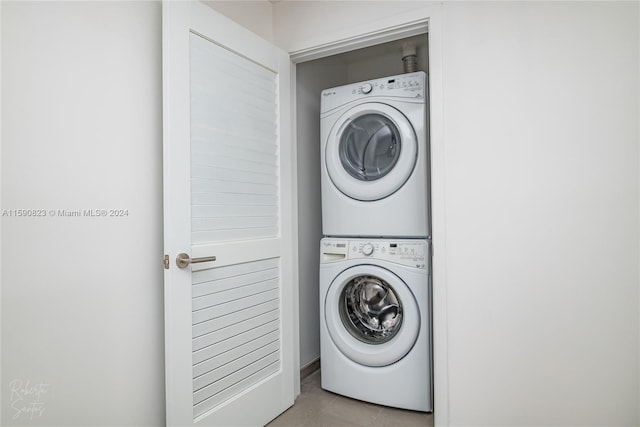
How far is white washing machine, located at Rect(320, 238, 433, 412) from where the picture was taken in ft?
6.45

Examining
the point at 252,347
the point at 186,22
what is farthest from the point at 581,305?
the point at 186,22

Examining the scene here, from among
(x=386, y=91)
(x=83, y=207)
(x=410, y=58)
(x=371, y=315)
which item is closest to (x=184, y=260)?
(x=83, y=207)

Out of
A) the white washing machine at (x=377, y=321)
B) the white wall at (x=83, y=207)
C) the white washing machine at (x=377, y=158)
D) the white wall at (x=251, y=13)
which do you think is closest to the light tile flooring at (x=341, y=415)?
the white washing machine at (x=377, y=321)

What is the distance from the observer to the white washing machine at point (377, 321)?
1.96 m

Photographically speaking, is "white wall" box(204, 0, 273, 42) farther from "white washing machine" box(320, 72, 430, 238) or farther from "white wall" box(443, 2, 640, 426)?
"white wall" box(443, 2, 640, 426)

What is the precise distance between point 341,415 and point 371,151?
58.6 inches

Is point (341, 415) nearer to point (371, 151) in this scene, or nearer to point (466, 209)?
point (466, 209)

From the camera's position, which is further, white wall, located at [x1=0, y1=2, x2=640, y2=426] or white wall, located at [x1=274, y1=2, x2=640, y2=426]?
white wall, located at [x1=274, y1=2, x2=640, y2=426]

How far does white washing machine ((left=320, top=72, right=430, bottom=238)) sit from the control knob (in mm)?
78

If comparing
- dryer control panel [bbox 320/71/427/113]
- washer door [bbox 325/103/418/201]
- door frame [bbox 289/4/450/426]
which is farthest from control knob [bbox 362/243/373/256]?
dryer control panel [bbox 320/71/427/113]

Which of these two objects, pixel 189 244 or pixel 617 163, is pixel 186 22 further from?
pixel 617 163

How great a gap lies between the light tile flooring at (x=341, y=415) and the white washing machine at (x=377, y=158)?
3.17ft

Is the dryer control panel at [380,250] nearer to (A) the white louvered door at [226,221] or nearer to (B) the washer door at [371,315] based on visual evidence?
(B) the washer door at [371,315]

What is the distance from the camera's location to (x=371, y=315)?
2238mm
